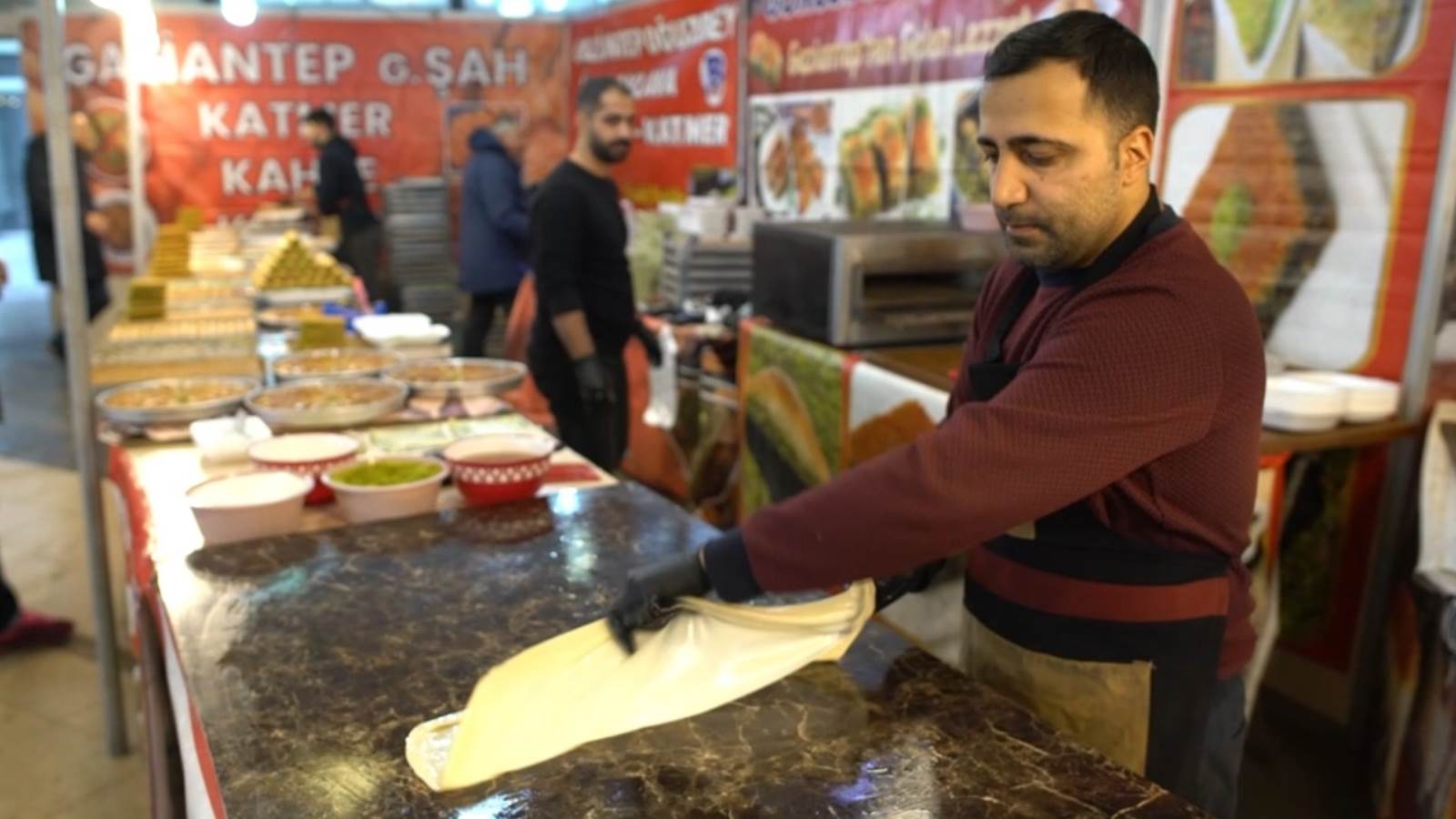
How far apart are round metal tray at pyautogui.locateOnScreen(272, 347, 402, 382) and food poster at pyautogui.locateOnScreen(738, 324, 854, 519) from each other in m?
1.29

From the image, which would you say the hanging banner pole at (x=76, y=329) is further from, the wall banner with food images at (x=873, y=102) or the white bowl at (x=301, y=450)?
the wall banner with food images at (x=873, y=102)

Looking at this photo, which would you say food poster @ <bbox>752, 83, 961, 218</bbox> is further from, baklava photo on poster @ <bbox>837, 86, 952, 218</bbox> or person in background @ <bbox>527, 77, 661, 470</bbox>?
person in background @ <bbox>527, 77, 661, 470</bbox>

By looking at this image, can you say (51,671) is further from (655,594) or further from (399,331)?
(655,594)

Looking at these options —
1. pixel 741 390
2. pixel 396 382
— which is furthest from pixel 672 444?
pixel 396 382

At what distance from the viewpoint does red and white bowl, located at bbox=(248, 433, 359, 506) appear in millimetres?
2133

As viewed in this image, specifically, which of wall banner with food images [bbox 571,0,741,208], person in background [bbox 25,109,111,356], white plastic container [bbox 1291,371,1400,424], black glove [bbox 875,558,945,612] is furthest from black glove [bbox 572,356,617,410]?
person in background [bbox 25,109,111,356]

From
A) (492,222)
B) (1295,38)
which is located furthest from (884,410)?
(492,222)

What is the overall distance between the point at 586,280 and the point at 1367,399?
219 cm

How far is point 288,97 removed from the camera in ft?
27.2

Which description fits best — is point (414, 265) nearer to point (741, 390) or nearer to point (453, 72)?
point (453, 72)

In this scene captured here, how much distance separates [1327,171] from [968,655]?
75.0 inches

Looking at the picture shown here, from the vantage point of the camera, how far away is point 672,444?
16.1 ft

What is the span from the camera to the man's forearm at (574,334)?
3.51 m

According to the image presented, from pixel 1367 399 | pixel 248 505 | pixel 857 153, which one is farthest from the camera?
pixel 857 153
